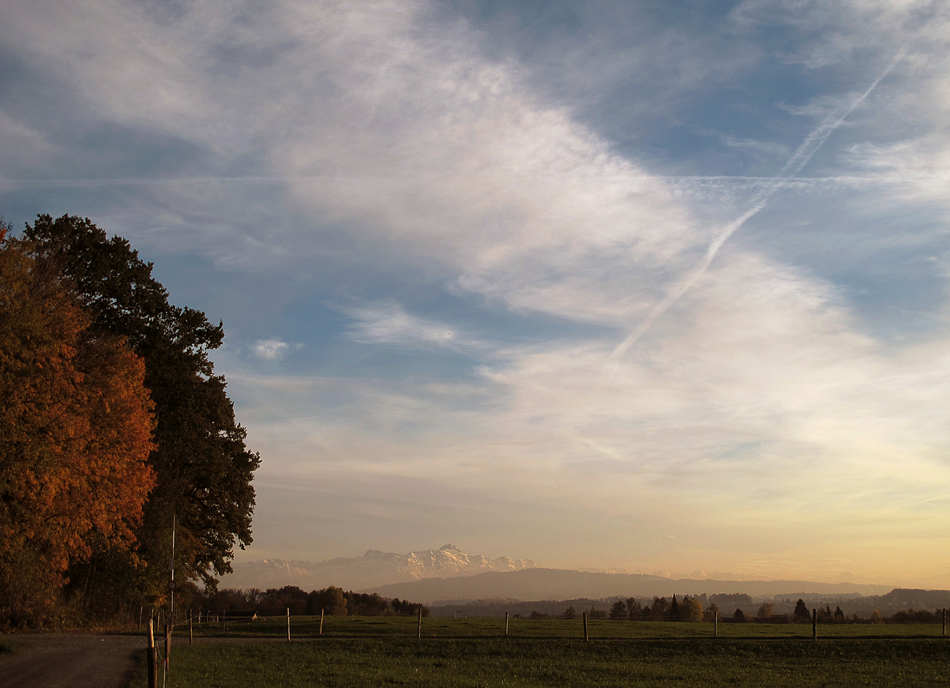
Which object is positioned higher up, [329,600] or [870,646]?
[870,646]

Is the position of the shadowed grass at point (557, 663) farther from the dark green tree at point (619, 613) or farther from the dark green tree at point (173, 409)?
the dark green tree at point (619, 613)

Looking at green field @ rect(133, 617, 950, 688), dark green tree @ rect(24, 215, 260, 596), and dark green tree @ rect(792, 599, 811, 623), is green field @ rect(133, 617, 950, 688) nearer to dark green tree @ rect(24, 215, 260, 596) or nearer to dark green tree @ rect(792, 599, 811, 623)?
dark green tree @ rect(24, 215, 260, 596)

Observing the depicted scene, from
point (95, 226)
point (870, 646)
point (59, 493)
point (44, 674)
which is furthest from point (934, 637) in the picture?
point (95, 226)

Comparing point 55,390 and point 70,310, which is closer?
point 55,390

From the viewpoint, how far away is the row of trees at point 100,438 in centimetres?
3183

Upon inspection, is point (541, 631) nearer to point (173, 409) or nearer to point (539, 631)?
point (539, 631)

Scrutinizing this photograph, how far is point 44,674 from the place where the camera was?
23.2 meters

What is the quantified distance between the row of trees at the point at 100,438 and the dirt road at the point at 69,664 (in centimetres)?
364

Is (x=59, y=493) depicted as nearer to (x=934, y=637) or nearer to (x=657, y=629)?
(x=657, y=629)

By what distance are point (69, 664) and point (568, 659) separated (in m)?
18.8

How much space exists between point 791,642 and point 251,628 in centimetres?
3388

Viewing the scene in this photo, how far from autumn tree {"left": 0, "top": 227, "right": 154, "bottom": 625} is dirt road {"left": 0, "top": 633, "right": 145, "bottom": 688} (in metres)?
3.63

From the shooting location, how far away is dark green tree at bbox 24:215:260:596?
4428 centimetres

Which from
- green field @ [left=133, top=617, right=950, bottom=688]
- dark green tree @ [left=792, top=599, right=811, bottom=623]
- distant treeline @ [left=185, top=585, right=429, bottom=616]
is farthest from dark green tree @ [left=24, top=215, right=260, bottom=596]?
dark green tree @ [left=792, top=599, right=811, bottom=623]
